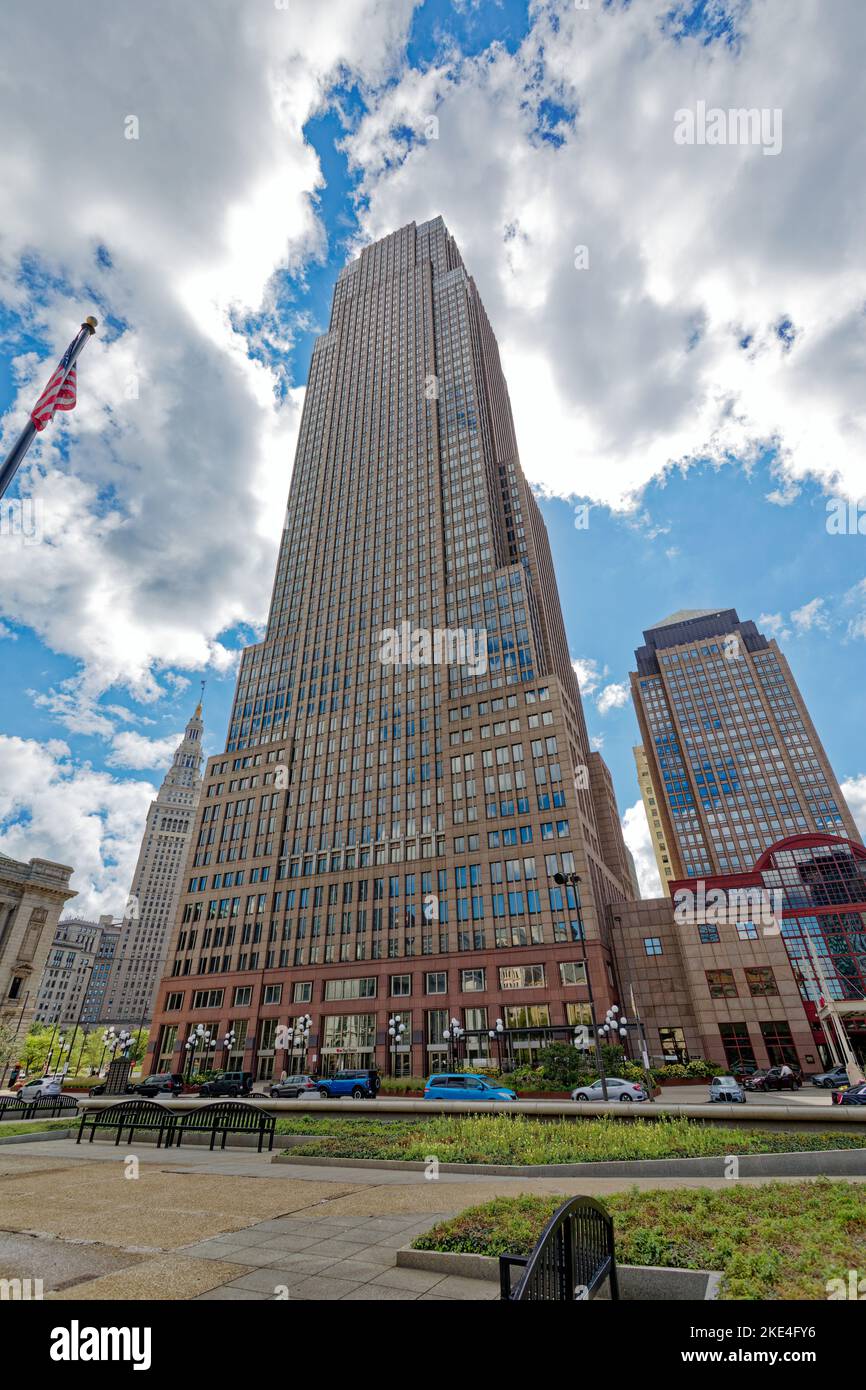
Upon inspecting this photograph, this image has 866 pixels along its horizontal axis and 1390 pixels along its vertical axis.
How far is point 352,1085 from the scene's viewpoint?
117 ft

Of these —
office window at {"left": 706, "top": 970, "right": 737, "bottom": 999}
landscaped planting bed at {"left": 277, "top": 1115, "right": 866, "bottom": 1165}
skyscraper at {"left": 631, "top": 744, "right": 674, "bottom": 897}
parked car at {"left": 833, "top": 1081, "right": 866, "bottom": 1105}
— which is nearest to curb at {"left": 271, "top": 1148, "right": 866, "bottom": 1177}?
landscaped planting bed at {"left": 277, "top": 1115, "right": 866, "bottom": 1165}

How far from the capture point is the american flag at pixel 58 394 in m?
18.0

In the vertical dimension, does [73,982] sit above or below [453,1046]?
above

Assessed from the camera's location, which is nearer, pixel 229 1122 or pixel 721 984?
pixel 229 1122

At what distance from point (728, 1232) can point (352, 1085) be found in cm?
3315

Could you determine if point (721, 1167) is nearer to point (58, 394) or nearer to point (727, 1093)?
point (58, 394)

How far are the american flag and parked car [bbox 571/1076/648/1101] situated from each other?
36238 millimetres

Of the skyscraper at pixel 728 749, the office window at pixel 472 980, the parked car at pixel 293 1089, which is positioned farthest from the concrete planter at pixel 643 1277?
the skyscraper at pixel 728 749

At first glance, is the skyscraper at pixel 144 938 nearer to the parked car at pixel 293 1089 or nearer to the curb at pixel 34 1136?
the parked car at pixel 293 1089

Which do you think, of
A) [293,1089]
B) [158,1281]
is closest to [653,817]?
[293,1089]

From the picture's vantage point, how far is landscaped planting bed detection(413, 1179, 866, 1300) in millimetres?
6395

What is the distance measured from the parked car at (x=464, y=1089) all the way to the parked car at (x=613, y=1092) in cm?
356
